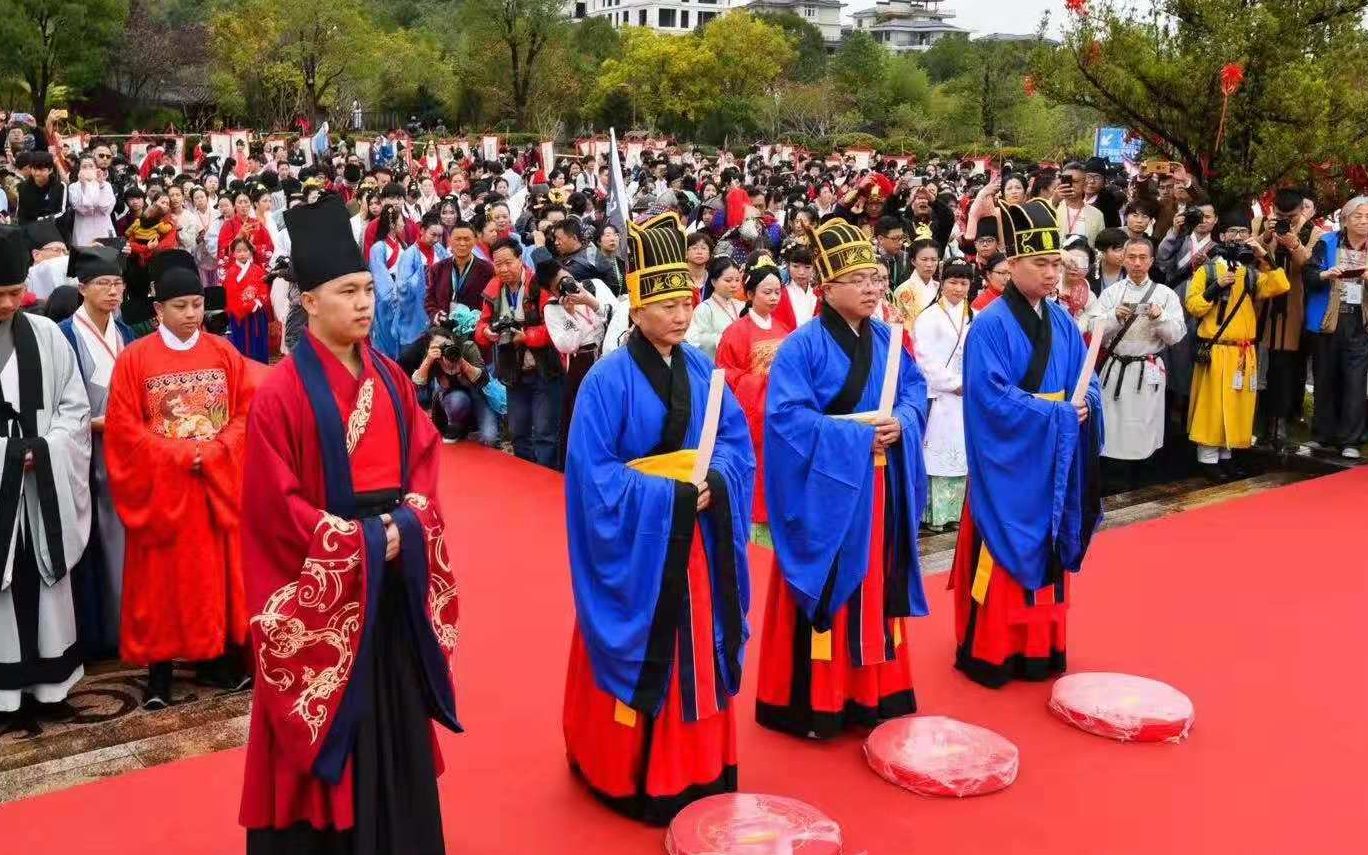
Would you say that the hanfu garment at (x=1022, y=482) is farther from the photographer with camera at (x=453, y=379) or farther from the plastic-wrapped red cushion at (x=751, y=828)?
the photographer with camera at (x=453, y=379)

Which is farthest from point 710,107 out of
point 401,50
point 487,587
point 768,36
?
point 487,587

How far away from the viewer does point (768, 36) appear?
50188mm

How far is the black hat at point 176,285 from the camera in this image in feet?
16.5

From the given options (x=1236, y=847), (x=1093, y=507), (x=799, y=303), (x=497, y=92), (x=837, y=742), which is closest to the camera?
(x=1236, y=847)

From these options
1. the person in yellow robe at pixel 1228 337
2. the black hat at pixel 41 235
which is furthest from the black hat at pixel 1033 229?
the black hat at pixel 41 235

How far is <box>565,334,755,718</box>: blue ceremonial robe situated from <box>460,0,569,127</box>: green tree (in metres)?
41.8

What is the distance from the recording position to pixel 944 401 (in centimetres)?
780

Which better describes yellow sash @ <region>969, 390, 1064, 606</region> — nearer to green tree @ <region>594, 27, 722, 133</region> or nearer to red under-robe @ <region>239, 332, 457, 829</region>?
red under-robe @ <region>239, 332, 457, 829</region>

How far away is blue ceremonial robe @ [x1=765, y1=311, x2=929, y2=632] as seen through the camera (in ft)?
15.4

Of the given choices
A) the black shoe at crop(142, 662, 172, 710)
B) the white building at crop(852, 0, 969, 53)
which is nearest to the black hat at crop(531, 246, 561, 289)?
the black shoe at crop(142, 662, 172, 710)

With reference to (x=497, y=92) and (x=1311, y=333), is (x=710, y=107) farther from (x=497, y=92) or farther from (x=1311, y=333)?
(x=1311, y=333)

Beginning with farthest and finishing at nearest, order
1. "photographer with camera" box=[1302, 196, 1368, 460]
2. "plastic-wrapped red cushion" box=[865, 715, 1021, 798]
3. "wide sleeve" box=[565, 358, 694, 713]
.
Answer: "photographer with camera" box=[1302, 196, 1368, 460] < "plastic-wrapped red cushion" box=[865, 715, 1021, 798] < "wide sleeve" box=[565, 358, 694, 713]

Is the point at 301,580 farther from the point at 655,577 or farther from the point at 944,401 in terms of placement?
the point at 944,401

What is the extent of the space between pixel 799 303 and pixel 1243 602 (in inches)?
114
